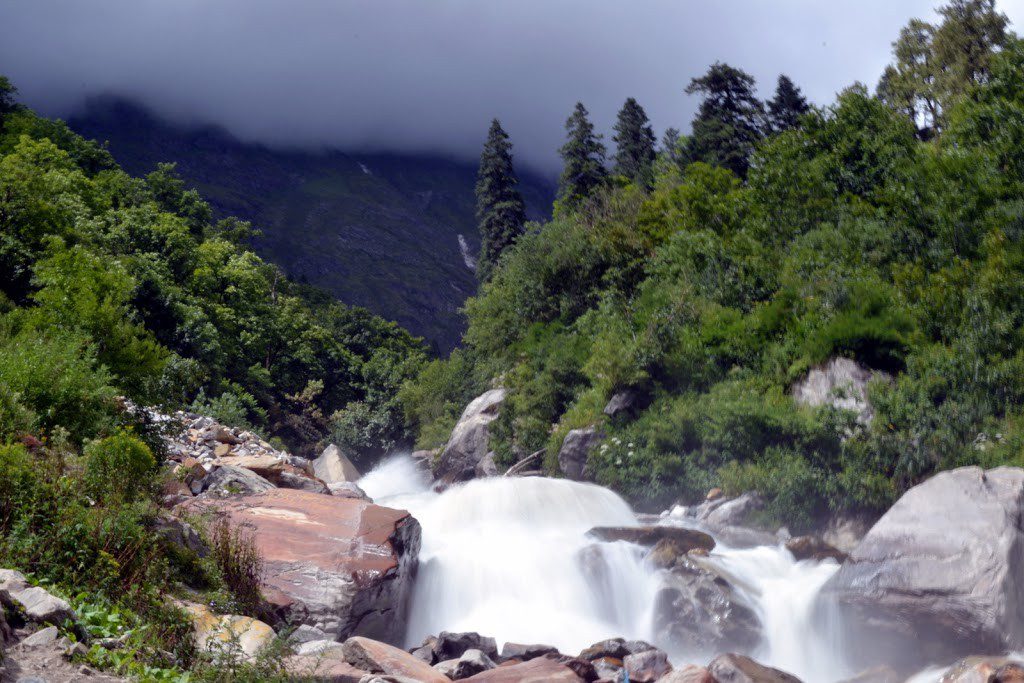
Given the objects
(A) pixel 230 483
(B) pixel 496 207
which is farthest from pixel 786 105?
(A) pixel 230 483

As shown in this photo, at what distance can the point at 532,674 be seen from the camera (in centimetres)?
923

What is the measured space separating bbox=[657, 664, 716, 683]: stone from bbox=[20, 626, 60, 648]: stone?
6.48 metres

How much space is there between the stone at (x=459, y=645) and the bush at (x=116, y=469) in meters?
4.50

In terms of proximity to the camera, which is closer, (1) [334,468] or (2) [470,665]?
(2) [470,665]

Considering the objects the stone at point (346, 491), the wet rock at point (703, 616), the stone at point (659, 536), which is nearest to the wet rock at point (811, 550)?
the stone at point (659, 536)

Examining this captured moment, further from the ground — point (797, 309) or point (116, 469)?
point (797, 309)

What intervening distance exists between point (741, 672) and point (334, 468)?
81.6 ft

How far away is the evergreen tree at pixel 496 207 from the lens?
48250 mm

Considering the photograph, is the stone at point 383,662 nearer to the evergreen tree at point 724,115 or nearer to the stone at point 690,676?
the stone at point 690,676

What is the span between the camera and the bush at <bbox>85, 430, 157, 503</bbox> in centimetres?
941

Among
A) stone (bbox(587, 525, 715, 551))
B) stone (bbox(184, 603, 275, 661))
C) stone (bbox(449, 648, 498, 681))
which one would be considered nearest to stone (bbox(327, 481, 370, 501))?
stone (bbox(587, 525, 715, 551))

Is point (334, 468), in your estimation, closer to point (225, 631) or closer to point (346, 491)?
point (346, 491)

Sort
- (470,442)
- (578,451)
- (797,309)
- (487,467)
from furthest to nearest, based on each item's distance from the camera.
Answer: (470,442) → (487,467) → (578,451) → (797,309)

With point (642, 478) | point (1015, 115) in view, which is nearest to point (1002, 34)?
point (1015, 115)
